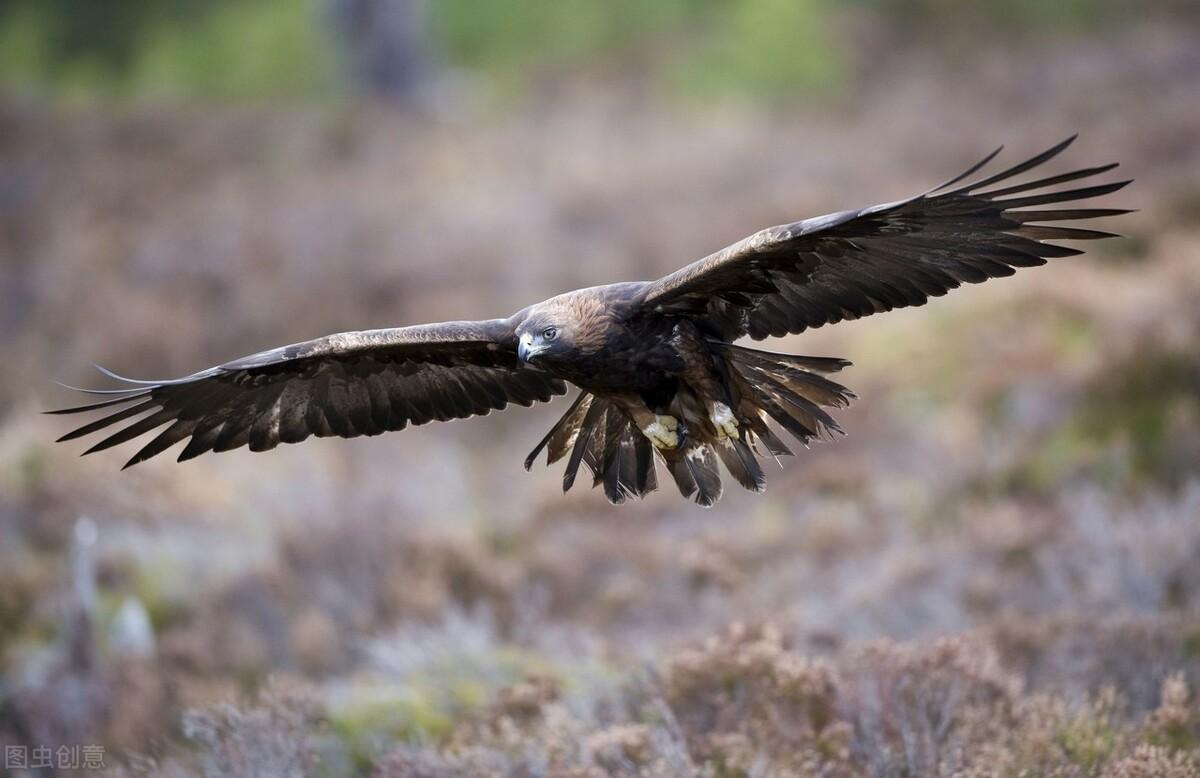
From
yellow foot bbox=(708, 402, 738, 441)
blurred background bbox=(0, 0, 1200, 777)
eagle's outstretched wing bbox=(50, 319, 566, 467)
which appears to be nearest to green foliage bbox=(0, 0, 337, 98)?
blurred background bbox=(0, 0, 1200, 777)

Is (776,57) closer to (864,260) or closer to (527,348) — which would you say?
(864,260)

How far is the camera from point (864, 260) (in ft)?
17.0

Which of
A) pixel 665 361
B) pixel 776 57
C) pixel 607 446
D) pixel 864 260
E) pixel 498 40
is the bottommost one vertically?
pixel 607 446

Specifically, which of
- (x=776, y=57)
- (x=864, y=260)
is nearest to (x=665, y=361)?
(x=864, y=260)

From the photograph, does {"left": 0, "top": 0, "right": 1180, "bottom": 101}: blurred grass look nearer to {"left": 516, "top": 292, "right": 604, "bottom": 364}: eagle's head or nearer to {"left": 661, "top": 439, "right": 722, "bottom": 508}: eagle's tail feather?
{"left": 661, "top": 439, "right": 722, "bottom": 508}: eagle's tail feather

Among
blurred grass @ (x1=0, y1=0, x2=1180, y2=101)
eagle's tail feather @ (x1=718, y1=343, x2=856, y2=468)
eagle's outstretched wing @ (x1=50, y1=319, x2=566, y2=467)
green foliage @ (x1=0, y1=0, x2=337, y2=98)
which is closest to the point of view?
eagle's tail feather @ (x1=718, y1=343, x2=856, y2=468)

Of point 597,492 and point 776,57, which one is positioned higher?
point 776,57

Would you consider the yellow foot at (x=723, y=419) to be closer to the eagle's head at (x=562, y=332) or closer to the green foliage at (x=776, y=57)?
the eagle's head at (x=562, y=332)

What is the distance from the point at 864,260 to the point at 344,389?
8.62 feet

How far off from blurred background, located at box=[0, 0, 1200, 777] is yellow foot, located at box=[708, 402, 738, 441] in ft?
3.46

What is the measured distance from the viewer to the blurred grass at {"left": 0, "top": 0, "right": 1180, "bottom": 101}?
1866 cm

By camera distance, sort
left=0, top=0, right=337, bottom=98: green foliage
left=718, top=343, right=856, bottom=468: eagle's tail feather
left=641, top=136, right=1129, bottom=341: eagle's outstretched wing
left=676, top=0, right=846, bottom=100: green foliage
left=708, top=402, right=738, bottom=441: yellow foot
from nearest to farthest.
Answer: left=641, top=136, right=1129, bottom=341: eagle's outstretched wing
left=718, top=343, right=856, bottom=468: eagle's tail feather
left=708, top=402, right=738, bottom=441: yellow foot
left=676, top=0, right=846, bottom=100: green foliage
left=0, top=0, right=337, bottom=98: green foliage

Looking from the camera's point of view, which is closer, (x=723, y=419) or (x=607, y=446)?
(x=723, y=419)

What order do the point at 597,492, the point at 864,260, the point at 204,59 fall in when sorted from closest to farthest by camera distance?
the point at 864,260
the point at 597,492
the point at 204,59
